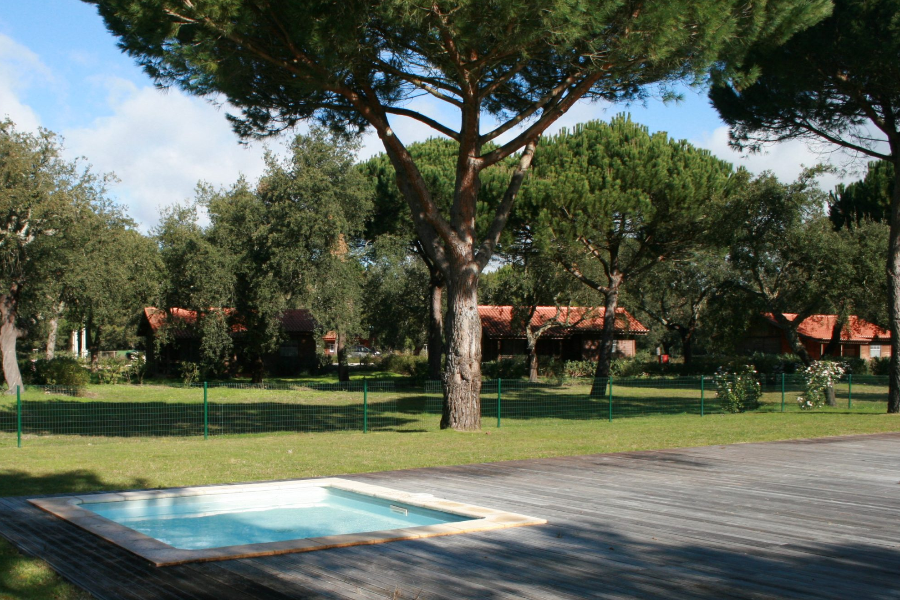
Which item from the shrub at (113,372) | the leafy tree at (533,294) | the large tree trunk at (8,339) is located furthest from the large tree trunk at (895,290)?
the shrub at (113,372)

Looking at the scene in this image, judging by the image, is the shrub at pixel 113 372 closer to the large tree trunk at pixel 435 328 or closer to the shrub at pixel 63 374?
the shrub at pixel 63 374

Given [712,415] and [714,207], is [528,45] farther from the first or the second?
[714,207]

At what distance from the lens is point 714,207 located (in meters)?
29.0

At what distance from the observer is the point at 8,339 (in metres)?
28.2

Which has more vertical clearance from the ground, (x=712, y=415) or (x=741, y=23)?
(x=741, y=23)

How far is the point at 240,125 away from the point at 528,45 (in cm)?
711

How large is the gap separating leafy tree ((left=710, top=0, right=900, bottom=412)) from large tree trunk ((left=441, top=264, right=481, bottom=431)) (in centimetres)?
871

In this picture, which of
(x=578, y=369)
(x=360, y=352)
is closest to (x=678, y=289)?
(x=578, y=369)

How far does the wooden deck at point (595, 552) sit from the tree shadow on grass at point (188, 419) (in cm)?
963

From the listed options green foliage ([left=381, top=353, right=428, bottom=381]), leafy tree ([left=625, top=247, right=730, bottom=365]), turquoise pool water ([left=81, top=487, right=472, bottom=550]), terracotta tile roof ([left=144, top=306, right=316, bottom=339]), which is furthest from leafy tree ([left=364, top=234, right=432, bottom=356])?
turquoise pool water ([left=81, top=487, right=472, bottom=550])

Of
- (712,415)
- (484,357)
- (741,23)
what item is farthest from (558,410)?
(484,357)

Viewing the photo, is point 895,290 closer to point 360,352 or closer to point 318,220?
point 318,220

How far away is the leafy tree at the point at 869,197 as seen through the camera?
43.7 metres

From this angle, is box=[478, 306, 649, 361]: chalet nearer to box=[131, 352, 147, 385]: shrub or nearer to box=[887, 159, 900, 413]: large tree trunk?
box=[131, 352, 147, 385]: shrub
